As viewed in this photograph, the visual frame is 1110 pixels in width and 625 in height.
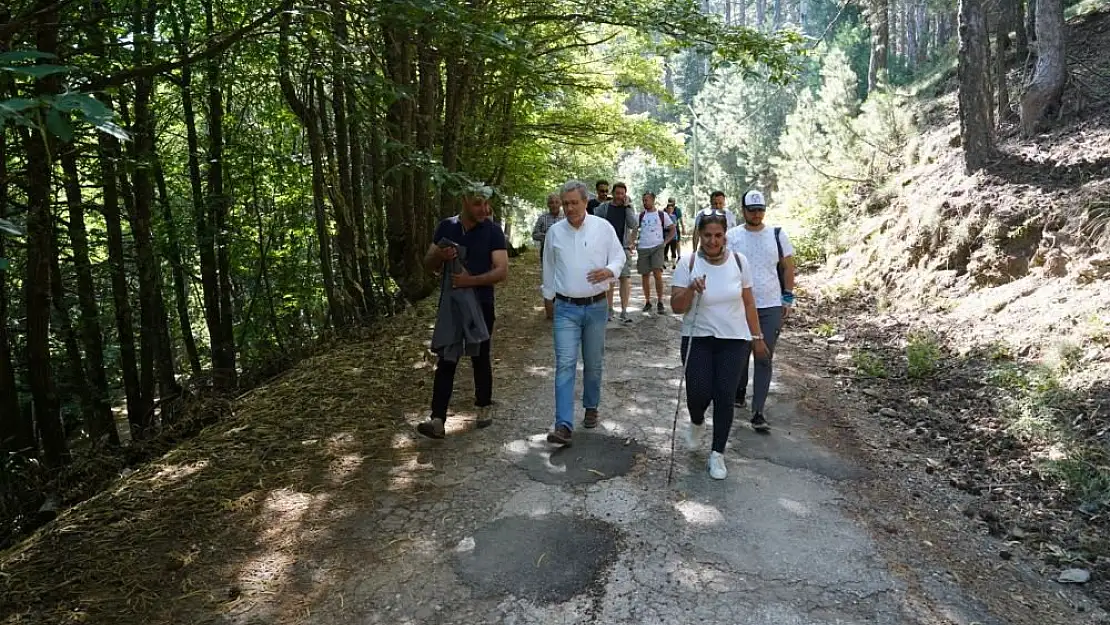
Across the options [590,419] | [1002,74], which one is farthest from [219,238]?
[1002,74]

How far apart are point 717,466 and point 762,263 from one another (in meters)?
1.85

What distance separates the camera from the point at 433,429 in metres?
5.61

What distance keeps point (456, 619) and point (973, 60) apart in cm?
1090

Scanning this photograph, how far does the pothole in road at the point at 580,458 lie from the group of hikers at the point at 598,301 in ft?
0.41

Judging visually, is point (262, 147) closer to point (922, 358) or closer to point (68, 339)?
point (68, 339)

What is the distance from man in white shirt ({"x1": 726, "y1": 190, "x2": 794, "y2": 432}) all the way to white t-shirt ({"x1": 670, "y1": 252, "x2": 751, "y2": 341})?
939 mm

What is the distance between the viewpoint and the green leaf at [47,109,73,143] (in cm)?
184

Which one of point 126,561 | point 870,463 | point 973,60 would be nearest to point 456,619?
point 126,561

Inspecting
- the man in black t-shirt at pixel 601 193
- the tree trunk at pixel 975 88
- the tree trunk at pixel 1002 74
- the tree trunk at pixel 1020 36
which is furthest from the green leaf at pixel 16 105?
the tree trunk at pixel 1020 36

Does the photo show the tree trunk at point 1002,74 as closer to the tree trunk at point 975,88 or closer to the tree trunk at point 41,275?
the tree trunk at point 975,88

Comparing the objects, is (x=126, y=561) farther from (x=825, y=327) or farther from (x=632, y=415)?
(x=825, y=327)

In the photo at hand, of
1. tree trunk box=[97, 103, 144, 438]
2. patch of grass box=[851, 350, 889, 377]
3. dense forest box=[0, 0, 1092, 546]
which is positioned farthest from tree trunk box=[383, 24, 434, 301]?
patch of grass box=[851, 350, 889, 377]

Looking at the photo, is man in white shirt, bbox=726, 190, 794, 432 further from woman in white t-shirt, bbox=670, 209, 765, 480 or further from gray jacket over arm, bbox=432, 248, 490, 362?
gray jacket over arm, bbox=432, 248, 490, 362

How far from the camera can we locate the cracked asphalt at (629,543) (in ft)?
11.4
